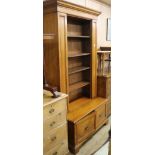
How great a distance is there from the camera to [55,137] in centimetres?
214

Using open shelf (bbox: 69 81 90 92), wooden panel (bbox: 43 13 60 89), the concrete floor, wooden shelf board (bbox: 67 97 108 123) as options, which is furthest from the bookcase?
the concrete floor

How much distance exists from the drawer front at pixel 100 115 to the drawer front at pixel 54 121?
81 centimetres

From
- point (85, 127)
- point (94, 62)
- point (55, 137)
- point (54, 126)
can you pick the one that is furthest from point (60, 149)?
point (94, 62)

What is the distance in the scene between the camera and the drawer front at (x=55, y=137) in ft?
6.63

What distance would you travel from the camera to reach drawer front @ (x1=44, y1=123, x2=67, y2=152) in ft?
6.63

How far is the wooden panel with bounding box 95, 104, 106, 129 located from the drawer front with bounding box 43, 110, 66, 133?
2.55 ft

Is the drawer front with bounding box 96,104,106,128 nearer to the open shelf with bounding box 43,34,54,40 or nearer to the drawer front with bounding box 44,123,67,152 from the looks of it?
the drawer front with bounding box 44,123,67,152

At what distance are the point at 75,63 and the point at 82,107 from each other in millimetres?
759
